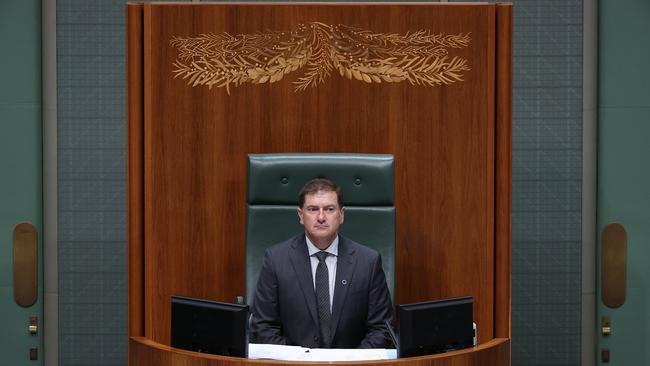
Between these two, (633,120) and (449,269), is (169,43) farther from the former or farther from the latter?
(633,120)

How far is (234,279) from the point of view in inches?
146

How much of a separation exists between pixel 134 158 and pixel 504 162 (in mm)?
1460

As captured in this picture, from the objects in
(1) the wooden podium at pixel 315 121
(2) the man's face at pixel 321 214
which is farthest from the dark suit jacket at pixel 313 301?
(1) the wooden podium at pixel 315 121

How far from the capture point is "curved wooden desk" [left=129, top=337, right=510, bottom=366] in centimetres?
256

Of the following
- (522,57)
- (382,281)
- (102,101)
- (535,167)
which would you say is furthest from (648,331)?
(102,101)

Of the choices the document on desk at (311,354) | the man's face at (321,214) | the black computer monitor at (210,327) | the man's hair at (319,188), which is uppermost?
the man's hair at (319,188)

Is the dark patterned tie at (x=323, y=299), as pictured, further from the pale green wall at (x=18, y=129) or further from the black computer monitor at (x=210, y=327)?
the pale green wall at (x=18, y=129)

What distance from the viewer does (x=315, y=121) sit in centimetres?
367

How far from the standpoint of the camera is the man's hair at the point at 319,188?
3.25 meters

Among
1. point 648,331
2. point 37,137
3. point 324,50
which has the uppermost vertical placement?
point 324,50

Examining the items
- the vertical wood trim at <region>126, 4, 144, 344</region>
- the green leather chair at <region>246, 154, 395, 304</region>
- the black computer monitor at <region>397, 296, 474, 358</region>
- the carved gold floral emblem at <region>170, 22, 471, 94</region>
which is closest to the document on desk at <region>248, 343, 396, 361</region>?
the black computer monitor at <region>397, 296, 474, 358</region>

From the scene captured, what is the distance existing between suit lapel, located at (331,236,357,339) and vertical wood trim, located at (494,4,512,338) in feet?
2.15

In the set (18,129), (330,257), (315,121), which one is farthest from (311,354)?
(18,129)

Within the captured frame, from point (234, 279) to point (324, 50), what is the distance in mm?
997
